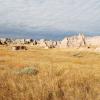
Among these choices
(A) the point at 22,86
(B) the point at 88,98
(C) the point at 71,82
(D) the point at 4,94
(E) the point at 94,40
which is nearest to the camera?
(B) the point at 88,98

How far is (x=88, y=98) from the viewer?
7.66m

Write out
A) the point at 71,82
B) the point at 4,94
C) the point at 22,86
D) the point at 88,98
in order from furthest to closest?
the point at 71,82, the point at 22,86, the point at 4,94, the point at 88,98

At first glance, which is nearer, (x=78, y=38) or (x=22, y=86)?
(x=22, y=86)

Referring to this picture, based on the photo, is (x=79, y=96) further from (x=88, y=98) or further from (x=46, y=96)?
(x=46, y=96)

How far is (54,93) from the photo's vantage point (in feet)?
26.5

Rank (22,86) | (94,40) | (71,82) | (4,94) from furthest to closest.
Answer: (94,40)
(71,82)
(22,86)
(4,94)

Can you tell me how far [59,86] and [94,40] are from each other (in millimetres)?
122156

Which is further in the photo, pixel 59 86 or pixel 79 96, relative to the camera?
pixel 59 86

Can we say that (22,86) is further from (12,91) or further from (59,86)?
(59,86)

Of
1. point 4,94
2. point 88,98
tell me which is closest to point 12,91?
point 4,94

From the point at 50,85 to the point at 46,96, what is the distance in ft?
4.12

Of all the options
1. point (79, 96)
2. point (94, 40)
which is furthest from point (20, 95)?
point (94, 40)

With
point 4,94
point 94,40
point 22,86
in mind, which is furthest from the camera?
point 94,40

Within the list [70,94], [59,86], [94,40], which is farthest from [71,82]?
[94,40]
